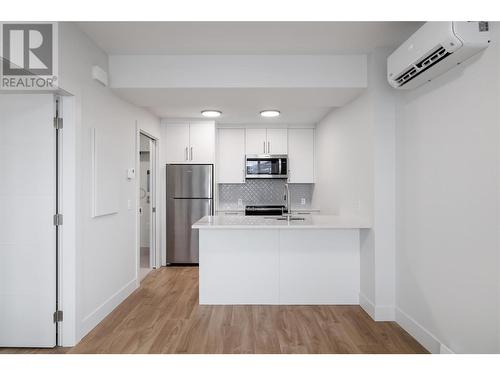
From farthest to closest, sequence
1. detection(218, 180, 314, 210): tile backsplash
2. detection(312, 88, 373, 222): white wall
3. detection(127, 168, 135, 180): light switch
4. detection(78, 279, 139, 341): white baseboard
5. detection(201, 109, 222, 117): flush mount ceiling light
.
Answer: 1. detection(218, 180, 314, 210): tile backsplash
2. detection(201, 109, 222, 117): flush mount ceiling light
3. detection(127, 168, 135, 180): light switch
4. detection(312, 88, 373, 222): white wall
5. detection(78, 279, 139, 341): white baseboard

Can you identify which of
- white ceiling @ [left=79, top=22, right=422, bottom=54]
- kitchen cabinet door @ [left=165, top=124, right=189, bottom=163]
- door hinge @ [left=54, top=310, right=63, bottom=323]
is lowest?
door hinge @ [left=54, top=310, right=63, bottom=323]

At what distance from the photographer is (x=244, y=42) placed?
3.01 metres

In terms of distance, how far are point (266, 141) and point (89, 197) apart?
11.7ft

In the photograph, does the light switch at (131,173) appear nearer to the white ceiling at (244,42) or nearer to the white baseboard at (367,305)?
the white ceiling at (244,42)

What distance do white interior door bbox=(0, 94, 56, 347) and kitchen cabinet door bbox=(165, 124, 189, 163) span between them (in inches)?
112

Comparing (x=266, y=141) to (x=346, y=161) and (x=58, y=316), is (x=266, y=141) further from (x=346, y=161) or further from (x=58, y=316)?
(x=58, y=316)

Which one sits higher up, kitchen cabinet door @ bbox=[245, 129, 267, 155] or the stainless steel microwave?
kitchen cabinet door @ bbox=[245, 129, 267, 155]

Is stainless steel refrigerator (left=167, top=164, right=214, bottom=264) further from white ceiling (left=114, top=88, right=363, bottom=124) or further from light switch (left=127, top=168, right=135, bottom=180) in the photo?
light switch (left=127, top=168, right=135, bottom=180)

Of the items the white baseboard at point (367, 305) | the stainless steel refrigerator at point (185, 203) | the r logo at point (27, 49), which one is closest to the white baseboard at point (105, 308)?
the stainless steel refrigerator at point (185, 203)

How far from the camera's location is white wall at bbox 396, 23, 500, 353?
193 centimetres

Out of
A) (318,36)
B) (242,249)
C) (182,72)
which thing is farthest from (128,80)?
(242,249)

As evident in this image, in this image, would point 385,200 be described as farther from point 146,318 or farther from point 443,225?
point 146,318

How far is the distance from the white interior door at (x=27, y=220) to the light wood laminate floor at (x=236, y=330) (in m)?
0.23

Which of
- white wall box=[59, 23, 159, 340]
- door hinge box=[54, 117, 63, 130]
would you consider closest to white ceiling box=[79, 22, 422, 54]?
white wall box=[59, 23, 159, 340]
